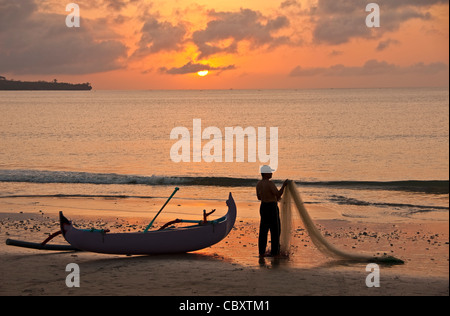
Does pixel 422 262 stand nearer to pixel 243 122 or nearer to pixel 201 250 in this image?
pixel 201 250

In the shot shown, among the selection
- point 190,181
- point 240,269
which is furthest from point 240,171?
point 240,269

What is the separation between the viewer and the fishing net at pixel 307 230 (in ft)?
39.4

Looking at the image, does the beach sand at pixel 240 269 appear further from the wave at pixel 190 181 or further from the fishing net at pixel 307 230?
the wave at pixel 190 181

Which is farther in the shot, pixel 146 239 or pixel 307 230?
pixel 307 230

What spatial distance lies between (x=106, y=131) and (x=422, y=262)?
5899 cm

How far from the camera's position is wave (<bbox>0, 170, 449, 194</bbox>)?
2756 cm

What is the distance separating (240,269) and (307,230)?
77.7 inches

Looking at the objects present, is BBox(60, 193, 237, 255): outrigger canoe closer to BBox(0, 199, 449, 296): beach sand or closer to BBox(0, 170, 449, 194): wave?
BBox(0, 199, 449, 296): beach sand

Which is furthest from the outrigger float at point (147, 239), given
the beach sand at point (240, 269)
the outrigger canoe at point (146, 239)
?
the beach sand at point (240, 269)

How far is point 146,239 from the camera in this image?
39.7 ft

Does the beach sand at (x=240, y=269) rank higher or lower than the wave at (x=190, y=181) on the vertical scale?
lower

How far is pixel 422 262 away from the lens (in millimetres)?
12016

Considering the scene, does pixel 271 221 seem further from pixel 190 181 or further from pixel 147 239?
pixel 190 181
